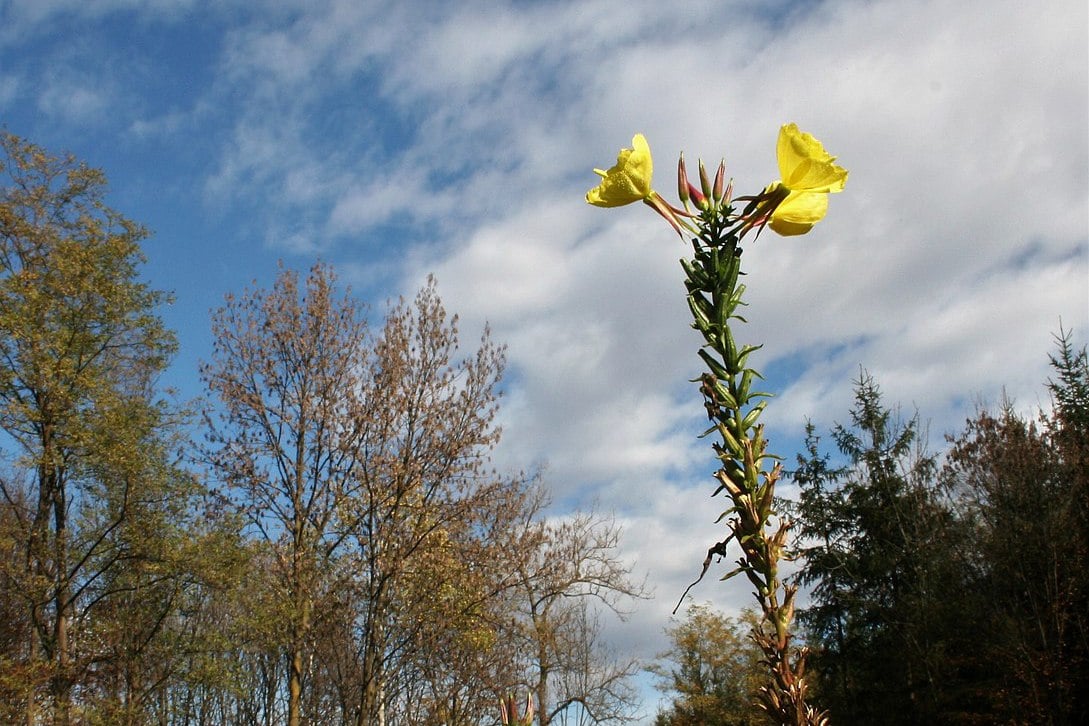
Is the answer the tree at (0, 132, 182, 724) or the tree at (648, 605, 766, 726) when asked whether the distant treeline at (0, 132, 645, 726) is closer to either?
the tree at (0, 132, 182, 724)

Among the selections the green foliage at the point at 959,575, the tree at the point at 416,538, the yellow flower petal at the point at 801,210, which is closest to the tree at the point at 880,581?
the green foliage at the point at 959,575

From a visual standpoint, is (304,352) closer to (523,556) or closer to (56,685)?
(523,556)

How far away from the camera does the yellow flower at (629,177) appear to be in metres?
1.44

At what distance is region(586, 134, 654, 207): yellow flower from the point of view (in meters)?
A: 1.44

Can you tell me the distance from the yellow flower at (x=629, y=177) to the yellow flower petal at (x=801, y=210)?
0.24 meters

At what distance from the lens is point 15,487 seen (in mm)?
20906

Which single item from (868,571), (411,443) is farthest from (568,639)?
(411,443)

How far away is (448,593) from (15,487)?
14.2m

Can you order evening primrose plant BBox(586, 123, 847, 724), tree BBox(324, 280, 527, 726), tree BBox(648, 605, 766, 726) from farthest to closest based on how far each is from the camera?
tree BBox(648, 605, 766, 726) → tree BBox(324, 280, 527, 726) → evening primrose plant BBox(586, 123, 847, 724)

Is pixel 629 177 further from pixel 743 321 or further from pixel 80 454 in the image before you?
pixel 80 454

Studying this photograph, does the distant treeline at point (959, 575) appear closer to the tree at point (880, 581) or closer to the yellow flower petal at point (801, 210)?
the tree at point (880, 581)

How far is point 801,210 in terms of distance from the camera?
4.72ft

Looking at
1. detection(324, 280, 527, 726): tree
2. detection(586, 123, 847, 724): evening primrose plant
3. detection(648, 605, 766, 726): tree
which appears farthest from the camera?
detection(648, 605, 766, 726): tree

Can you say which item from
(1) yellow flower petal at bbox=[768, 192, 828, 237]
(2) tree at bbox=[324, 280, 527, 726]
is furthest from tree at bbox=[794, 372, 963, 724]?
(1) yellow flower petal at bbox=[768, 192, 828, 237]
